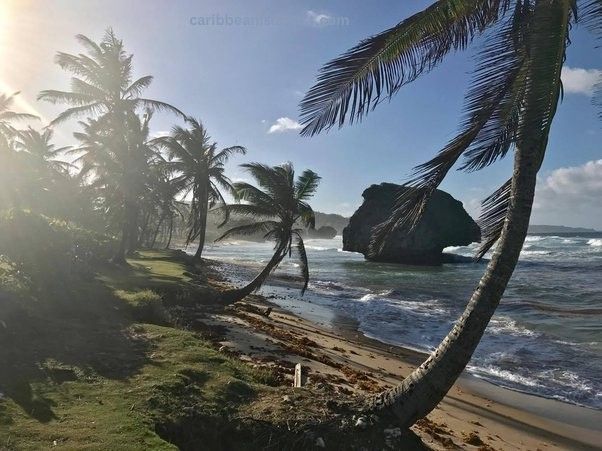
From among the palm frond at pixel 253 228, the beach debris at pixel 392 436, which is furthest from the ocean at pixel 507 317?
the beach debris at pixel 392 436

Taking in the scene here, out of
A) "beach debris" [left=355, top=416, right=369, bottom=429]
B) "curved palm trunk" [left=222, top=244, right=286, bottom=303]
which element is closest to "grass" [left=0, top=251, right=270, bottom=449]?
"beach debris" [left=355, top=416, right=369, bottom=429]

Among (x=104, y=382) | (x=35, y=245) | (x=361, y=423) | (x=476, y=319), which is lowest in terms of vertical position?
(x=104, y=382)

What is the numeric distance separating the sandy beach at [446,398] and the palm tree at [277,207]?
3013 millimetres

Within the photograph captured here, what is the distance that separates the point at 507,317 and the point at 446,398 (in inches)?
428

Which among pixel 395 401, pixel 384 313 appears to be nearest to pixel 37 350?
pixel 395 401

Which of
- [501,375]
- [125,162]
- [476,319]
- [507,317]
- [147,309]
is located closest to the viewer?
[476,319]

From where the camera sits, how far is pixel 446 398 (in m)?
9.29

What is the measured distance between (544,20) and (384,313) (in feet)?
55.5

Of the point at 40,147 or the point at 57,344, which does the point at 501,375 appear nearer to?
the point at 57,344

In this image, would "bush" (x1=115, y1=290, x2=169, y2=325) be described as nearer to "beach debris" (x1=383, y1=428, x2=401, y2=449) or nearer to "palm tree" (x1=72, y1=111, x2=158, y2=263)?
"beach debris" (x1=383, y1=428, x2=401, y2=449)

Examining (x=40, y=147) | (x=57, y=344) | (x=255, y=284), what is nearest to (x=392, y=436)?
(x=57, y=344)

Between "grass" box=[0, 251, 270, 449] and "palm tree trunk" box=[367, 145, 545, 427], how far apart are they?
1.99m

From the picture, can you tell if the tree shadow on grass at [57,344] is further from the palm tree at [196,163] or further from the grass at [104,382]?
the palm tree at [196,163]

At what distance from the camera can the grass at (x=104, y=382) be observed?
448cm
